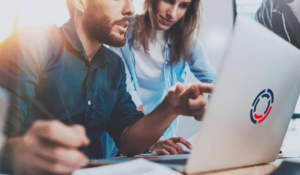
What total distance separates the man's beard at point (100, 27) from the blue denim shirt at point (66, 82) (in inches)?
2.0

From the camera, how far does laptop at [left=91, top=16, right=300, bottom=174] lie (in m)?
0.66

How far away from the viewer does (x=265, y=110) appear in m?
0.81

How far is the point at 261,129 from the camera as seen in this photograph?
82 cm

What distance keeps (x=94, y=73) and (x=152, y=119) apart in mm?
368

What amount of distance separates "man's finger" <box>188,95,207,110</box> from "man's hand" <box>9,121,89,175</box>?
432 mm

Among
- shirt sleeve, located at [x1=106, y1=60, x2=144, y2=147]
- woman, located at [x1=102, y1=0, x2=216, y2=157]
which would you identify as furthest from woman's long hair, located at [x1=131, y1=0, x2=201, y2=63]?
shirt sleeve, located at [x1=106, y1=60, x2=144, y2=147]

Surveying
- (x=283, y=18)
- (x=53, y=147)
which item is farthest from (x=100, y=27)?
(x=283, y=18)

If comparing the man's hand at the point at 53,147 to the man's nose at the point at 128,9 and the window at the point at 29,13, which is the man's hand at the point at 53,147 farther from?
the man's nose at the point at 128,9

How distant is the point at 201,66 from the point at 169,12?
0.34 m

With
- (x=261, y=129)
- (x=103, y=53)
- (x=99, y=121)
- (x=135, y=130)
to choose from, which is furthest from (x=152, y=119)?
(x=261, y=129)

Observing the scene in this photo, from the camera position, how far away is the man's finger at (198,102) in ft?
3.05

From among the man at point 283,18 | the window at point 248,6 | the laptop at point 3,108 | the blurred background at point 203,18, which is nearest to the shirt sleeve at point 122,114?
the blurred background at point 203,18

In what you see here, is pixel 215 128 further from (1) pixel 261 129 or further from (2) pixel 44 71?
(2) pixel 44 71

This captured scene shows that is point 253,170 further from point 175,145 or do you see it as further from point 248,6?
point 248,6
